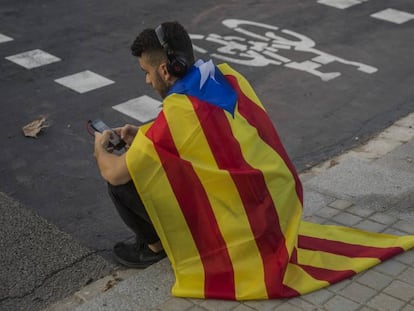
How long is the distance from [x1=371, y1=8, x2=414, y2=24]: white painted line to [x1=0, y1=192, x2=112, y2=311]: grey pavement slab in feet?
20.5

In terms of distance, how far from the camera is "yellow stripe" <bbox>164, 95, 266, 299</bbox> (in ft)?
12.0


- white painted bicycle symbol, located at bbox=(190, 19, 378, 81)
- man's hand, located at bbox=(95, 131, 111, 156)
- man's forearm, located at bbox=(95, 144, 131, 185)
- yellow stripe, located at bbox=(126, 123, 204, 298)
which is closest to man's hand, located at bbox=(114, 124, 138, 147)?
man's hand, located at bbox=(95, 131, 111, 156)

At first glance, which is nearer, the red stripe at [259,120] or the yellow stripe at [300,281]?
the yellow stripe at [300,281]

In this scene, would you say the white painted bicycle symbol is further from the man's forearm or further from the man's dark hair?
the man's forearm

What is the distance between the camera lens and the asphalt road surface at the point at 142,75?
5395 mm

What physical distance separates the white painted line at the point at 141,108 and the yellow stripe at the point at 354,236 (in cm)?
252

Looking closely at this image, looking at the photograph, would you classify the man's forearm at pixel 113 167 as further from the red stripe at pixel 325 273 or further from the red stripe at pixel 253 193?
the red stripe at pixel 325 273

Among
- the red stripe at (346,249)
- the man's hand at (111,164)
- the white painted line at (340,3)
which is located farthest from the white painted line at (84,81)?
the white painted line at (340,3)

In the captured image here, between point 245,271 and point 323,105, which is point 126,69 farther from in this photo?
point 245,271

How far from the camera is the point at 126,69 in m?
7.66

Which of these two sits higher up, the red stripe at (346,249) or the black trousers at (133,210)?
the black trousers at (133,210)

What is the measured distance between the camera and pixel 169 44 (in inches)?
146

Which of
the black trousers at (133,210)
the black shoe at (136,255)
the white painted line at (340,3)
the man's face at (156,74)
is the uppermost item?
the man's face at (156,74)

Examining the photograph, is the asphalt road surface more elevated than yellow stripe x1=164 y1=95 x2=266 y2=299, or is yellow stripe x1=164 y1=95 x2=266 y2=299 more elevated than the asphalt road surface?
yellow stripe x1=164 y1=95 x2=266 y2=299
